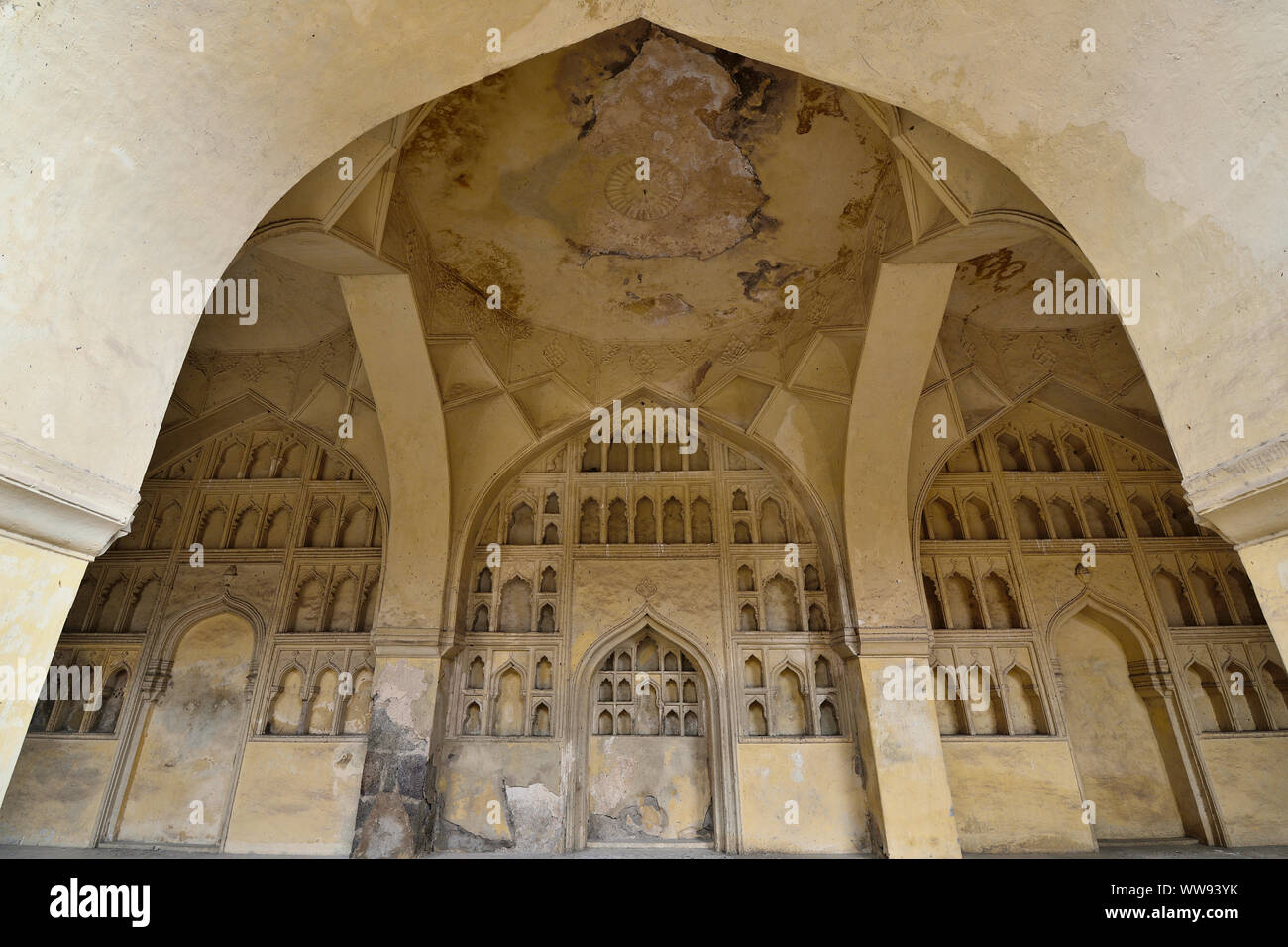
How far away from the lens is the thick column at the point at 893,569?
7.00 m

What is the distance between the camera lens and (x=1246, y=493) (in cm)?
243

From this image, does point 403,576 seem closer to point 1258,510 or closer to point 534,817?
point 534,817

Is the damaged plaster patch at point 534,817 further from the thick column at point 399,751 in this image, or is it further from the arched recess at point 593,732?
the thick column at point 399,751

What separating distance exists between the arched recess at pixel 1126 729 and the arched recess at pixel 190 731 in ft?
30.9

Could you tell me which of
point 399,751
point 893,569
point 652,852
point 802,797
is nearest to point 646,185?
point 893,569

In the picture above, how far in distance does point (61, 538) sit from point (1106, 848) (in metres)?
9.37

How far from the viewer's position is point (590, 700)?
8328 millimetres

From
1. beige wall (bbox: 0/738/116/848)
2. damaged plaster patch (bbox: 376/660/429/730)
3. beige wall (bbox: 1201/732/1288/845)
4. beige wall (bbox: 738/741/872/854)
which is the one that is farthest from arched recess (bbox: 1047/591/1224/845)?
beige wall (bbox: 0/738/116/848)

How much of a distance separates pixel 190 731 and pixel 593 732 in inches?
184

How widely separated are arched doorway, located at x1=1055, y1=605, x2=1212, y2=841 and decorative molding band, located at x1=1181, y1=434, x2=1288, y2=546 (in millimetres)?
6553

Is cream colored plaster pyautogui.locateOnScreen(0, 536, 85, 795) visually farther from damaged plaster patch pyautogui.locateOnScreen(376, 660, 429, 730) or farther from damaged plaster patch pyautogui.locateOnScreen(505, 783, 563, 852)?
damaged plaster patch pyautogui.locateOnScreen(505, 783, 563, 852)

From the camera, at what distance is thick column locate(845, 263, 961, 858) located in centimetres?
700

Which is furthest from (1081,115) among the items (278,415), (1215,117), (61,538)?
(278,415)

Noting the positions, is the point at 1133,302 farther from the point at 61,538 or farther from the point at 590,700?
the point at 590,700
